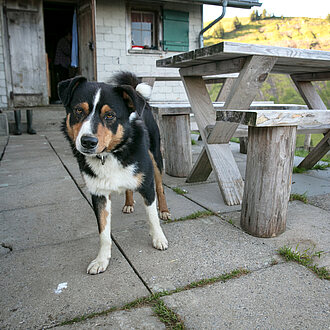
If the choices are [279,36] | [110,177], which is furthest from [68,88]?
[279,36]

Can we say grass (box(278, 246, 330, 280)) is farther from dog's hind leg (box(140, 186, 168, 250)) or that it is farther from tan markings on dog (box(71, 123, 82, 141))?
tan markings on dog (box(71, 123, 82, 141))

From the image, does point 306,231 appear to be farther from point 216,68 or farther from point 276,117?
point 216,68

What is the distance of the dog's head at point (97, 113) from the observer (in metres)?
1.73

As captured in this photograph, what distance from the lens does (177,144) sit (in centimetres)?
375

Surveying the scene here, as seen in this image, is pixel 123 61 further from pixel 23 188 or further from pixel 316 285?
pixel 316 285

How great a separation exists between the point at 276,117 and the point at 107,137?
1046 millimetres

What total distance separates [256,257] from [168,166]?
214 cm

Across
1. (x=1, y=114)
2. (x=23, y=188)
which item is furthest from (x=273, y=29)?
(x=23, y=188)

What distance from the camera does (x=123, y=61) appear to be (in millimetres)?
9305

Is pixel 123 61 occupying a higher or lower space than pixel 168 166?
higher

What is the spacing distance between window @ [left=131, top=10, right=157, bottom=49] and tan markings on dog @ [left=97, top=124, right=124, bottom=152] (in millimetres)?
8286

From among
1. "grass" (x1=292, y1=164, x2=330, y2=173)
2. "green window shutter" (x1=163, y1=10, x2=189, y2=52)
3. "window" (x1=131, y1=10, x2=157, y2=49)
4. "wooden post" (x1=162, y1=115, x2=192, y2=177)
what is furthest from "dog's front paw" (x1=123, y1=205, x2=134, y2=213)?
"green window shutter" (x1=163, y1=10, x2=189, y2=52)

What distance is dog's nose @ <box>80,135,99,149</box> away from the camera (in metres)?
1.68

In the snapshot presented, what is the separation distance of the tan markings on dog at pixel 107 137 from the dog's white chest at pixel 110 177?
11 centimetres
